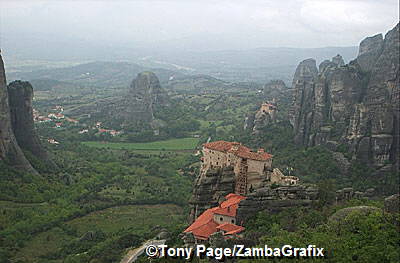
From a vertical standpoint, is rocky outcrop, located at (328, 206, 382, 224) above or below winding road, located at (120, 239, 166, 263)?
above

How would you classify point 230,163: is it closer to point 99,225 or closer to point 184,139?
point 99,225

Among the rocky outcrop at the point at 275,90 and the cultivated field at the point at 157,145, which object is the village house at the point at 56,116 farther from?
the rocky outcrop at the point at 275,90

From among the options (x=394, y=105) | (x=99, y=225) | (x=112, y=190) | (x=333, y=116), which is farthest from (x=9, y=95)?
(x=394, y=105)

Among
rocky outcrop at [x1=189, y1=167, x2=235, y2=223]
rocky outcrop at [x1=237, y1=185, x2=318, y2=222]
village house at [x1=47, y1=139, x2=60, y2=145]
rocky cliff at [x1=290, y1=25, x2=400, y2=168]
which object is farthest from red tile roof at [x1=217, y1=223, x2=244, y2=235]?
village house at [x1=47, y1=139, x2=60, y2=145]

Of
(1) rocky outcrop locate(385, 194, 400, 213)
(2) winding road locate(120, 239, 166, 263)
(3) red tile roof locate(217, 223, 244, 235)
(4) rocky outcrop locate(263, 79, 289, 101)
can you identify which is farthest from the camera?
(4) rocky outcrop locate(263, 79, 289, 101)

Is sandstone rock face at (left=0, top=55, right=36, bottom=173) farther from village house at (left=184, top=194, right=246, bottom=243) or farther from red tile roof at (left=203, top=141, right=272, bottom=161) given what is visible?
village house at (left=184, top=194, right=246, bottom=243)

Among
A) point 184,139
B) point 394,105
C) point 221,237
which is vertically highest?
point 394,105

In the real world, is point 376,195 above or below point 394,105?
below
